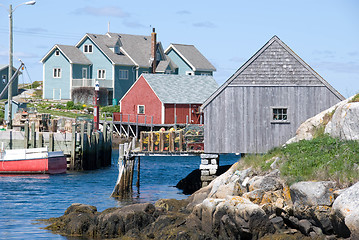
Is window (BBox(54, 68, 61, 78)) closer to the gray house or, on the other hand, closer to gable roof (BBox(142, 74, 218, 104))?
gable roof (BBox(142, 74, 218, 104))

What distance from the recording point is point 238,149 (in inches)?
1139

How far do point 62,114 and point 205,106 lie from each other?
127 ft

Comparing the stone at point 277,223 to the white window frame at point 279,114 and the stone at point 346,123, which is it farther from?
the white window frame at point 279,114

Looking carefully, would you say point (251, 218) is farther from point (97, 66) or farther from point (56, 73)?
point (56, 73)

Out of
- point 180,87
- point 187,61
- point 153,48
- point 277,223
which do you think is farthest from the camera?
point 187,61

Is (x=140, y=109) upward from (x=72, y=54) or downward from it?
downward

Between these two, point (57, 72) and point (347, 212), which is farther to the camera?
point (57, 72)

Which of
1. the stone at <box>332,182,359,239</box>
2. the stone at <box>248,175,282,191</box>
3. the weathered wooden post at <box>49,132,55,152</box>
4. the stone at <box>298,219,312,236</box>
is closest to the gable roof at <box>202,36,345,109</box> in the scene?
the stone at <box>248,175,282,191</box>

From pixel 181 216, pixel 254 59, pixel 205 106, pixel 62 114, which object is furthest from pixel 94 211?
pixel 62 114

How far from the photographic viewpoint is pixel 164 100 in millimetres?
57750

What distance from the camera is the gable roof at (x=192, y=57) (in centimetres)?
8050

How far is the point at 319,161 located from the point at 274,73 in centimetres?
840

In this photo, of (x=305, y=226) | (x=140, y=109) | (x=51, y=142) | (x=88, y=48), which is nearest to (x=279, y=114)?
(x=305, y=226)

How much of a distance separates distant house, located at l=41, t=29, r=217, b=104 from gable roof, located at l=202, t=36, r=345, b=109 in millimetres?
45228
